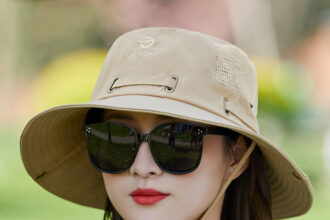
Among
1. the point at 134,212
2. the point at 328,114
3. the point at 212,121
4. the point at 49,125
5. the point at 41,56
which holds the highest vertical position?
the point at 212,121

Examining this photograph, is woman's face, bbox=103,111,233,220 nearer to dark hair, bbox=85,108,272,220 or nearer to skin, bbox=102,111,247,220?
skin, bbox=102,111,247,220

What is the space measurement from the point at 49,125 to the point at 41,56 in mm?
11809

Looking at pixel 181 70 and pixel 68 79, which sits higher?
pixel 181 70

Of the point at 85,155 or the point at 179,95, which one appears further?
the point at 85,155

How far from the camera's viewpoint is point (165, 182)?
208cm

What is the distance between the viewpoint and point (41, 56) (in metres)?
13.9

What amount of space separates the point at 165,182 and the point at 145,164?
9 centimetres

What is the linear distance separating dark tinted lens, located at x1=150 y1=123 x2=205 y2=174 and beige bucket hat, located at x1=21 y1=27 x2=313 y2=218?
0.09 m

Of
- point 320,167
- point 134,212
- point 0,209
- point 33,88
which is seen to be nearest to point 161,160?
point 134,212

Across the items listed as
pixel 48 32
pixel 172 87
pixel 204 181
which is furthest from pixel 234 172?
pixel 48 32

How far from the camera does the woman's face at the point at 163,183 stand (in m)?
2.08

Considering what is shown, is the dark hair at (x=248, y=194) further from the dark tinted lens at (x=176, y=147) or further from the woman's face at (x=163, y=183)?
the dark tinted lens at (x=176, y=147)

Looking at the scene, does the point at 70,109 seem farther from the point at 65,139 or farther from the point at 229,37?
the point at 229,37

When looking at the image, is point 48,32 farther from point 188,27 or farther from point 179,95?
point 179,95
